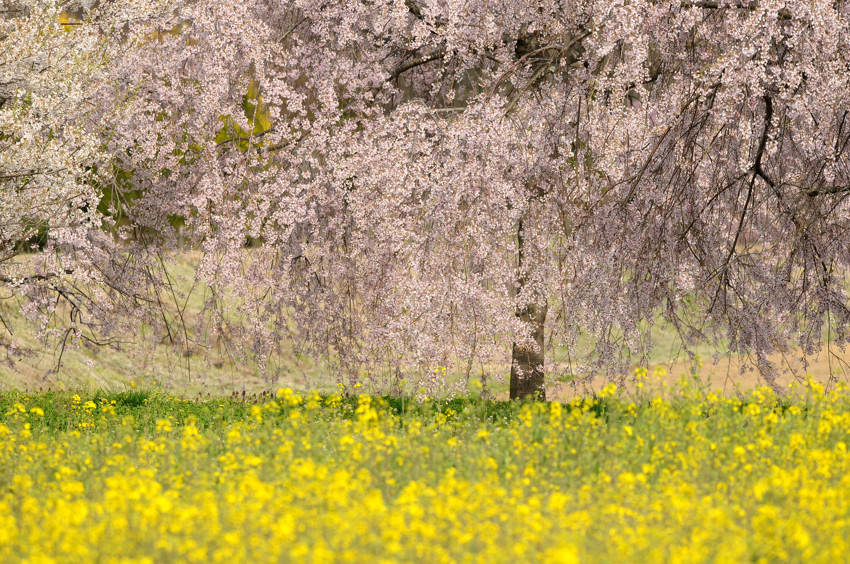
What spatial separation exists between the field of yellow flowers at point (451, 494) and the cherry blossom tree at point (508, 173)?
1673 mm

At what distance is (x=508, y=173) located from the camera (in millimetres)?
8945

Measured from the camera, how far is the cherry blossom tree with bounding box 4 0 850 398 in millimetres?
8211

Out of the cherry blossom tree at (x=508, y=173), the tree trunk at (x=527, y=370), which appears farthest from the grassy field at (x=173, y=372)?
the cherry blossom tree at (x=508, y=173)

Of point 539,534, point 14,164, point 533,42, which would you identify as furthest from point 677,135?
point 14,164

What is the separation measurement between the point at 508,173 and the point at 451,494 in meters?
4.48

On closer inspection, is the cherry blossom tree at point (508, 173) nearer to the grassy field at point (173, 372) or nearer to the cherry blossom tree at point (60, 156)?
the cherry blossom tree at point (60, 156)

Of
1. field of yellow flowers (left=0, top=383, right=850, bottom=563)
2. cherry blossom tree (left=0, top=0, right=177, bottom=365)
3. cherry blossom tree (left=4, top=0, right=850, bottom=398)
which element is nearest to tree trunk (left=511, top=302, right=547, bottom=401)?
cherry blossom tree (left=4, top=0, right=850, bottom=398)

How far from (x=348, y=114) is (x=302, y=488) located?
7.07m

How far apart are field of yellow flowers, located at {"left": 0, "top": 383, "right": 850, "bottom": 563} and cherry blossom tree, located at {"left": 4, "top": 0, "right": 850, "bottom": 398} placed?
167 cm

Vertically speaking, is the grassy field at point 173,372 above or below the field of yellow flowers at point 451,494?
below

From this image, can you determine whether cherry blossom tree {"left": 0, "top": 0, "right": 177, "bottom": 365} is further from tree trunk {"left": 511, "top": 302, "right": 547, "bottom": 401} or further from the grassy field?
tree trunk {"left": 511, "top": 302, "right": 547, "bottom": 401}

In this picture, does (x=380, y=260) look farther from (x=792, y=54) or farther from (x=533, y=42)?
(x=792, y=54)

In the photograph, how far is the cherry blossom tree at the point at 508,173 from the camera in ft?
26.9

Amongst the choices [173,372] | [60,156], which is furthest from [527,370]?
[173,372]
